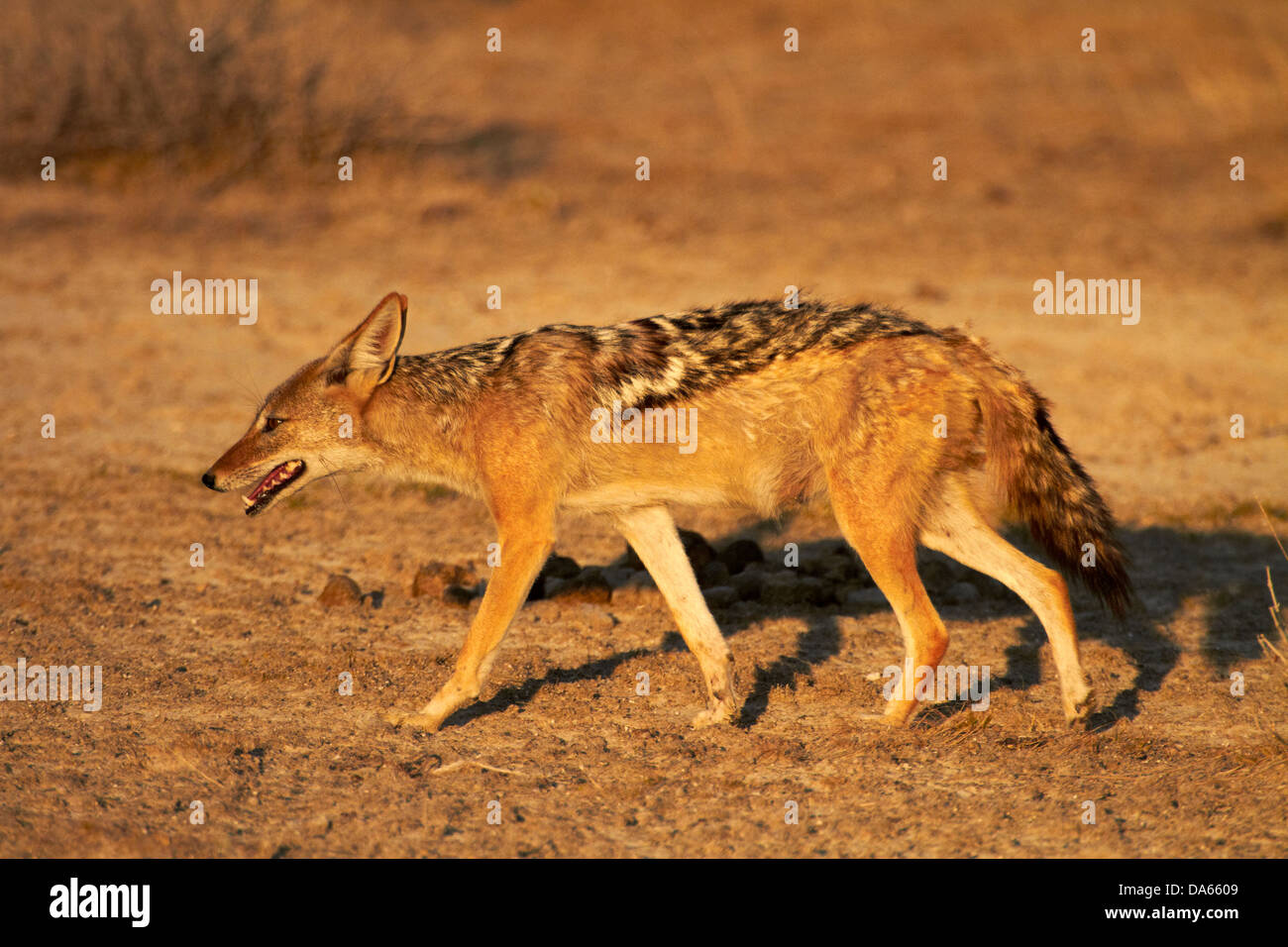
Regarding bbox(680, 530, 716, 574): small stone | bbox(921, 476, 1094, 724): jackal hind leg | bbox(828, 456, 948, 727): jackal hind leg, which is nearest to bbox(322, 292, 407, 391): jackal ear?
bbox(828, 456, 948, 727): jackal hind leg

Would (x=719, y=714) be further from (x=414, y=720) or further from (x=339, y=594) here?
(x=339, y=594)

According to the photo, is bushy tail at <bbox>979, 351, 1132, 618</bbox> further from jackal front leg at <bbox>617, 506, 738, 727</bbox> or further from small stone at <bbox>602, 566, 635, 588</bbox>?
small stone at <bbox>602, 566, 635, 588</bbox>

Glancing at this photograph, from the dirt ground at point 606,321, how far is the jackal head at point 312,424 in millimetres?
1002

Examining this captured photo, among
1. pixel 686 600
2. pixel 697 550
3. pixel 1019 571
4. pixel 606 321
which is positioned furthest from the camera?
pixel 606 321

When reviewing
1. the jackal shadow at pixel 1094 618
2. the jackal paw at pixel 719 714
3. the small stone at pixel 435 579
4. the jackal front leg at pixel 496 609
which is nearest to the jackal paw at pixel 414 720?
the jackal front leg at pixel 496 609

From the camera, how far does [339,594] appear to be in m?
7.23

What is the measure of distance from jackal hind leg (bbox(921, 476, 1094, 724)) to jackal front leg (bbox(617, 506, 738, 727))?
108 centimetres

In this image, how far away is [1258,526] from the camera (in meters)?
8.77

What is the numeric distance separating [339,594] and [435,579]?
549mm

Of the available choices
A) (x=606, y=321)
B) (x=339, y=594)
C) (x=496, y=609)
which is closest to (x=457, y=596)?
(x=339, y=594)

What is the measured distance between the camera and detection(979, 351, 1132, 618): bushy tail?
18.8 ft

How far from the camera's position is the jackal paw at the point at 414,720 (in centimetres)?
573

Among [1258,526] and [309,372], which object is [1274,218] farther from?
[309,372]

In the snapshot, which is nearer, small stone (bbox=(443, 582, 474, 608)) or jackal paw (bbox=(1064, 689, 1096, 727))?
jackal paw (bbox=(1064, 689, 1096, 727))
